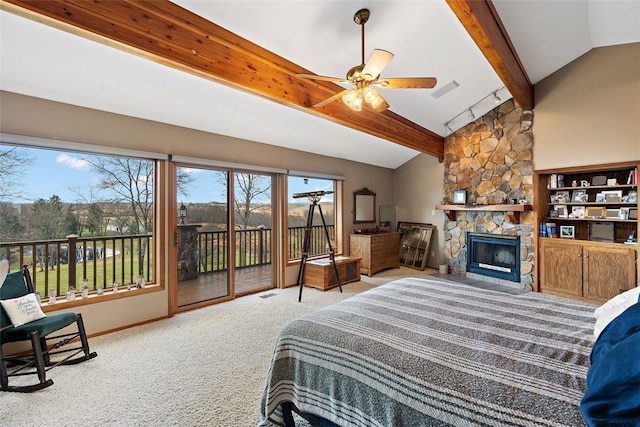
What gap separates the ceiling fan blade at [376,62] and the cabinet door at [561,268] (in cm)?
422

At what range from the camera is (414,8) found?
2.60 metres

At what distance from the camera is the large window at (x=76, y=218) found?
2.85 m

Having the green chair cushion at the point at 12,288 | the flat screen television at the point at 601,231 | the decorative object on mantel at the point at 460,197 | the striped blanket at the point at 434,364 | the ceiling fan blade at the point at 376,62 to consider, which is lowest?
the striped blanket at the point at 434,364

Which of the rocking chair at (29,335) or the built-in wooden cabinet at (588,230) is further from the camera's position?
the built-in wooden cabinet at (588,230)

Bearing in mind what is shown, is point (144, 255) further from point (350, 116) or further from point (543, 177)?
point (543, 177)

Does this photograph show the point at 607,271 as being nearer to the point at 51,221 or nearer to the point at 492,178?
the point at 492,178

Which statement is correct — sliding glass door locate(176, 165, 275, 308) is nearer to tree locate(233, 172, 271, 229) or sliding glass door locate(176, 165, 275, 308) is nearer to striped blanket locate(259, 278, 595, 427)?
tree locate(233, 172, 271, 229)

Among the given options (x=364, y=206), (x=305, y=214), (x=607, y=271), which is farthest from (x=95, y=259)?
(x=607, y=271)

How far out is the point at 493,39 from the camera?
9.73ft

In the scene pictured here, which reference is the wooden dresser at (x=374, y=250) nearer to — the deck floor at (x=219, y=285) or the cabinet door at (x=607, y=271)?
the deck floor at (x=219, y=285)

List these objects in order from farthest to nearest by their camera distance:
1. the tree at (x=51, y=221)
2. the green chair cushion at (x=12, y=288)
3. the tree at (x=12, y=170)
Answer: the tree at (x=51, y=221)
the tree at (x=12, y=170)
the green chair cushion at (x=12, y=288)

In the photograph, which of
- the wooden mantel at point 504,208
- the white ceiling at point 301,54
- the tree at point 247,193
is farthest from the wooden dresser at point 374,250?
the white ceiling at point 301,54

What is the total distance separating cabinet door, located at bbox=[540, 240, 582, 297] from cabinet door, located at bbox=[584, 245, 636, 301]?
101 millimetres

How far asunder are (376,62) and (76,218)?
3555 millimetres
